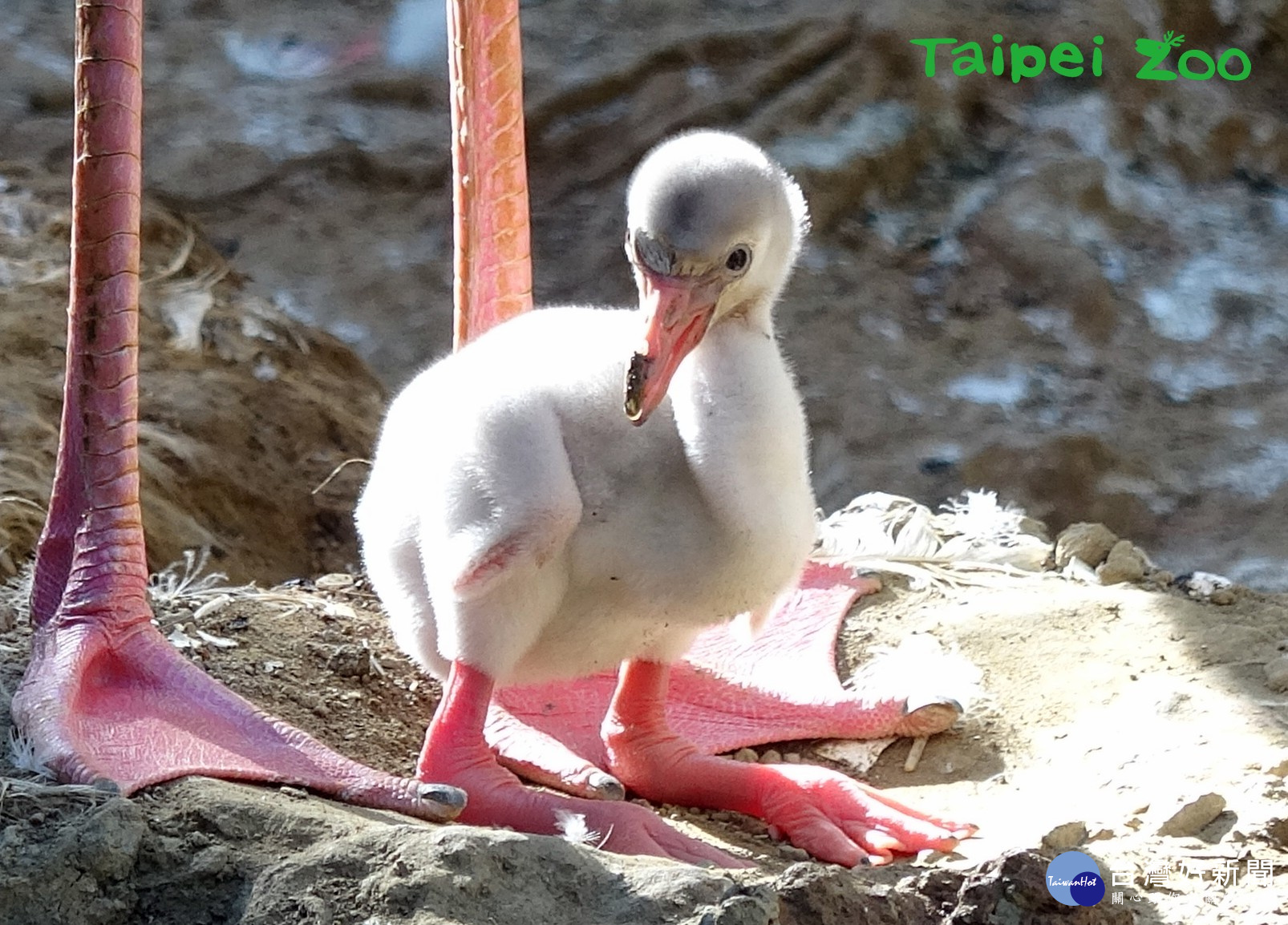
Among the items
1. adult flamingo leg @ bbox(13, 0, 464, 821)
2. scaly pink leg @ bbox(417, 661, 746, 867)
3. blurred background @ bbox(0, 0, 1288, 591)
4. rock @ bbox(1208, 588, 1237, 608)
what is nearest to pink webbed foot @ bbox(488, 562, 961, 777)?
scaly pink leg @ bbox(417, 661, 746, 867)

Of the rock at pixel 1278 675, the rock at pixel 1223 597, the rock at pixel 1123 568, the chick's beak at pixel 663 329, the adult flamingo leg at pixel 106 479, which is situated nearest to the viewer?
the chick's beak at pixel 663 329

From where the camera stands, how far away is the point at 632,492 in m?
1.80

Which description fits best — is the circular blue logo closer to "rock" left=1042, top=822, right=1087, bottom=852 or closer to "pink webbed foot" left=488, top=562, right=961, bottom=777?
"rock" left=1042, top=822, right=1087, bottom=852

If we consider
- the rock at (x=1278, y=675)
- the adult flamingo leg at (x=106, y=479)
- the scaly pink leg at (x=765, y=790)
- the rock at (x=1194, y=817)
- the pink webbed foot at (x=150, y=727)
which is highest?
the adult flamingo leg at (x=106, y=479)

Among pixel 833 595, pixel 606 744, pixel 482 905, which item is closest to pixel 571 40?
pixel 833 595

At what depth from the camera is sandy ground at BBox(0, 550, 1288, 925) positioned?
1.45 metres

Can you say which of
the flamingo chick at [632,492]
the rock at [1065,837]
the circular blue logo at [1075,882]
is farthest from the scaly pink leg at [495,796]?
the circular blue logo at [1075,882]

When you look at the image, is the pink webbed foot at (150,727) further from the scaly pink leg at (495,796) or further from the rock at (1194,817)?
the rock at (1194,817)

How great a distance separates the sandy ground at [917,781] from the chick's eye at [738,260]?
0.59m

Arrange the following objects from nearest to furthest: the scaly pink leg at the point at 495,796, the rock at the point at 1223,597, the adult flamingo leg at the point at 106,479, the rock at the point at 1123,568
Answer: the scaly pink leg at the point at 495,796, the adult flamingo leg at the point at 106,479, the rock at the point at 1223,597, the rock at the point at 1123,568

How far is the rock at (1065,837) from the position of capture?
5.78 ft

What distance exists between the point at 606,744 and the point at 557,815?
304 mm

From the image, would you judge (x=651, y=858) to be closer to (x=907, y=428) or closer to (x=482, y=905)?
(x=482, y=905)

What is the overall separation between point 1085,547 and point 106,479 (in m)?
1.40
